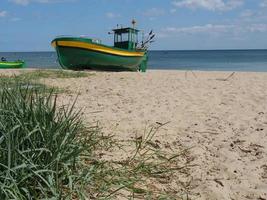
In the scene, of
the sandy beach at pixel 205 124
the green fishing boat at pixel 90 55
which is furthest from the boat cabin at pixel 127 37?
the sandy beach at pixel 205 124

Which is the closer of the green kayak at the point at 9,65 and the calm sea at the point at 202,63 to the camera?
the green kayak at the point at 9,65

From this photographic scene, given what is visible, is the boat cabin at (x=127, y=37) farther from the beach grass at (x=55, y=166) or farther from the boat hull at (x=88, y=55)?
the beach grass at (x=55, y=166)

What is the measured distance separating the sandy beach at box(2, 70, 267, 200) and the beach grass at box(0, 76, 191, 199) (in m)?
0.40

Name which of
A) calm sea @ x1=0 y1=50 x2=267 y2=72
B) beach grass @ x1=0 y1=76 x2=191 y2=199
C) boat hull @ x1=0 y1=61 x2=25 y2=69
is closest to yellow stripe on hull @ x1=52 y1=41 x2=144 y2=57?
boat hull @ x1=0 y1=61 x2=25 y2=69

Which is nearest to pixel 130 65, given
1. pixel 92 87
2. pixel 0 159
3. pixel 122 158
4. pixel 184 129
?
pixel 92 87

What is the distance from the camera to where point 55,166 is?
9.83ft

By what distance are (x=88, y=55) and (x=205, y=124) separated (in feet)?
39.2

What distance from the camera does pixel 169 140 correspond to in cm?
489

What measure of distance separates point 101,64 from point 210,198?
568 inches

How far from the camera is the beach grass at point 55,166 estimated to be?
280 centimetres

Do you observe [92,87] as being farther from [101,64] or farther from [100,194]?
[101,64]

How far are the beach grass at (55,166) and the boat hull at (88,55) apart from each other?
13492mm

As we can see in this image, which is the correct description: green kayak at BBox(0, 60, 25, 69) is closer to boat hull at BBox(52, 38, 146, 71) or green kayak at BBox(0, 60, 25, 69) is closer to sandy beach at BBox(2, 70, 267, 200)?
boat hull at BBox(52, 38, 146, 71)

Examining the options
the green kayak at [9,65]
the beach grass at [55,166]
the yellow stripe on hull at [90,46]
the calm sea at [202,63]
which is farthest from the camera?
the calm sea at [202,63]
